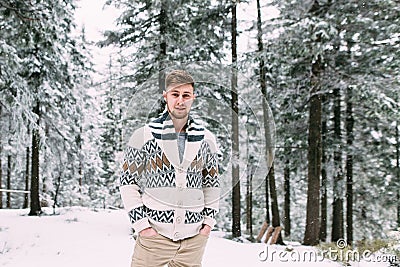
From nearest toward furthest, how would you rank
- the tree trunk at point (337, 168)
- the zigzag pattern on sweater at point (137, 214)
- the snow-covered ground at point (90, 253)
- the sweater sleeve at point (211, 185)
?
1. the zigzag pattern on sweater at point (137, 214)
2. the sweater sleeve at point (211, 185)
3. the snow-covered ground at point (90, 253)
4. the tree trunk at point (337, 168)

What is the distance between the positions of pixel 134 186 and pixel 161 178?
0.65ft

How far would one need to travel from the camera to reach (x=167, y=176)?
9.49 ft

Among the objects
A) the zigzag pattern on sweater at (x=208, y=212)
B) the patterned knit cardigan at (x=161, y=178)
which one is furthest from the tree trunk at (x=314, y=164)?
the patterned knit cardigan at (x=161, y=178)

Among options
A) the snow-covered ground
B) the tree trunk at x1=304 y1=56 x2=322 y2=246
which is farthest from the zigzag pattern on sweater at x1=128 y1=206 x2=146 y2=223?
the tree trunk at x1=304 y1=56 x2=322 y2=246

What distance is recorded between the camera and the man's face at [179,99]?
2895 millimetres

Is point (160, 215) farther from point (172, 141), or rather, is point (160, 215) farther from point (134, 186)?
point (172, 141)

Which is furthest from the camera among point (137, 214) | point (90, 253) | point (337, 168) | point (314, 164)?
point (337, 168)

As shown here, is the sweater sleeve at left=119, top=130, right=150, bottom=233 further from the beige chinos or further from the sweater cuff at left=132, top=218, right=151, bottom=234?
the beige chinos

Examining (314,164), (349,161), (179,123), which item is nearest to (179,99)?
(179,123)

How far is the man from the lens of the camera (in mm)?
2887

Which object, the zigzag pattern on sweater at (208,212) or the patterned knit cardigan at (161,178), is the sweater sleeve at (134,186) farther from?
the zigzag pattern on sweater at (208,212)

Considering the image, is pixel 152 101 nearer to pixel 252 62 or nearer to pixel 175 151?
pixel 175 151

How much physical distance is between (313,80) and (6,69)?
7.94 metres

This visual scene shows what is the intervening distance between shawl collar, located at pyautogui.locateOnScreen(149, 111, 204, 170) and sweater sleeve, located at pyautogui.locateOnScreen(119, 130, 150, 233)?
0.57 feet
